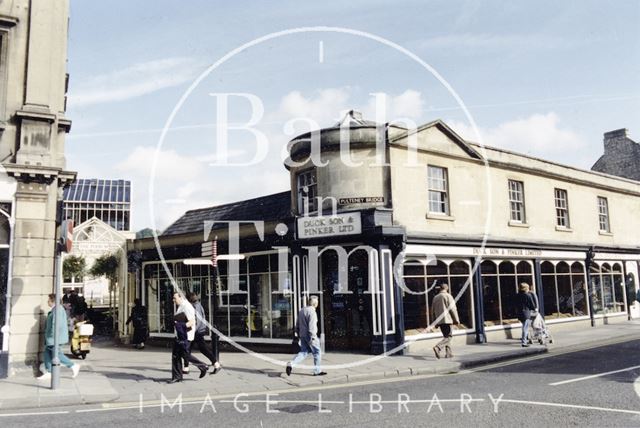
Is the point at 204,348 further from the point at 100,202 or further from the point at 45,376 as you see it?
the point at 100,202

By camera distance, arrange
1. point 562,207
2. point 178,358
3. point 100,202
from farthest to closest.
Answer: point 100,202, point 562,207, point 178,358

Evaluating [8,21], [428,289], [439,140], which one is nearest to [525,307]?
[428,289]

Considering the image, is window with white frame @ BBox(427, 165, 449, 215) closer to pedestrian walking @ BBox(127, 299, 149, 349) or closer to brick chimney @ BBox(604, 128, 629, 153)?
pedestrian walking @ BBox(127, 299, 149, 349)

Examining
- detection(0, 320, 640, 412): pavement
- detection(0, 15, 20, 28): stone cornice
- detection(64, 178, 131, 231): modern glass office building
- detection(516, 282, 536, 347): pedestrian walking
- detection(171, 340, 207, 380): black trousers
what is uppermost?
detection(64, 178, 131, 231): modern glass office building

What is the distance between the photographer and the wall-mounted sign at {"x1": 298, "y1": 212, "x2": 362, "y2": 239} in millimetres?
14977

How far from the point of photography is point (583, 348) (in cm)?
1529

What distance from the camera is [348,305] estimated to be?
15.5 meters

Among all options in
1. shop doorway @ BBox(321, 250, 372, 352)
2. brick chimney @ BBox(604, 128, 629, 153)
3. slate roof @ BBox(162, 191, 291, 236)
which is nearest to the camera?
shop doorway @ BBox(321, 250, 372, 352)

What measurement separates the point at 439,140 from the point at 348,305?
6.01 meters

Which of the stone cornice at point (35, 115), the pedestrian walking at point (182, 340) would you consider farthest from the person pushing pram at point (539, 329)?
the stone cornice at point (35, 115)

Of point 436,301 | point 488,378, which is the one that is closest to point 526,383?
point 488,378

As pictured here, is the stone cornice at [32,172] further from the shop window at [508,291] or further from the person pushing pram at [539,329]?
the shop window at [508,291]

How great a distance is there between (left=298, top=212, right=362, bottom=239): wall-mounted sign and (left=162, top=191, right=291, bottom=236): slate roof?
202 centimetres

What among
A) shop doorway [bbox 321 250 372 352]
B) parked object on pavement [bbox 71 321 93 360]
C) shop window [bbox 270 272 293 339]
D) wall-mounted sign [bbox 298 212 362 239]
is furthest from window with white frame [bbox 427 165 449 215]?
parked object on pavement [bbox 71 321 93 360]
